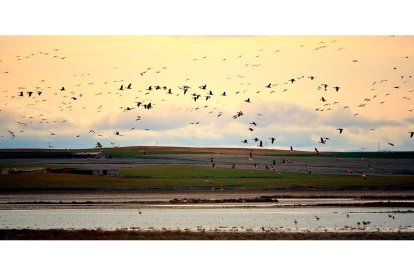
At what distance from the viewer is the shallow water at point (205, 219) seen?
Result: 1464 centimetres

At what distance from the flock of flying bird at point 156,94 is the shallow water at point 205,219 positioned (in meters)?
0.89

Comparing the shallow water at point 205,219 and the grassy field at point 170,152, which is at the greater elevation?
the grassy field at point 170,152

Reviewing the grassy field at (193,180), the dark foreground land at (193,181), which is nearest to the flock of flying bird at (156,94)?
the dark foreground land at (193,181)

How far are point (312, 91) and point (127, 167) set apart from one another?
250 centimetres

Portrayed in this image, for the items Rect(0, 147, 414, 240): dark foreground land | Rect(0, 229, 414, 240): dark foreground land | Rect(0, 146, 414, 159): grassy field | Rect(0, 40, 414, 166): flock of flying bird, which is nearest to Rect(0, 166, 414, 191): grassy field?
Rect(0, 147, 414, 240): dark foreground land

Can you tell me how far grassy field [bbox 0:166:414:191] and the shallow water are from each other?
309 millimetres

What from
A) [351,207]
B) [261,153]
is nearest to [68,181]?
[261,153]

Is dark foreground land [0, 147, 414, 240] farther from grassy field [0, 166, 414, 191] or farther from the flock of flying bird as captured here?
the flock of flying bird

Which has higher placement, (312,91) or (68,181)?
(312,91)

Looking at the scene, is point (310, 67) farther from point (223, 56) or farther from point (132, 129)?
point (132, 129)

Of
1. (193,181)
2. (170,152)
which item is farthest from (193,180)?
(170,152)

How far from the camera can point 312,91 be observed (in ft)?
48.7

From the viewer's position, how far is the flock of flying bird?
14641mm

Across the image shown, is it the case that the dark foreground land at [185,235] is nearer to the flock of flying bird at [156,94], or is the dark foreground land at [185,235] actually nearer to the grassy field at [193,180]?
the grassy field at [193,180]
